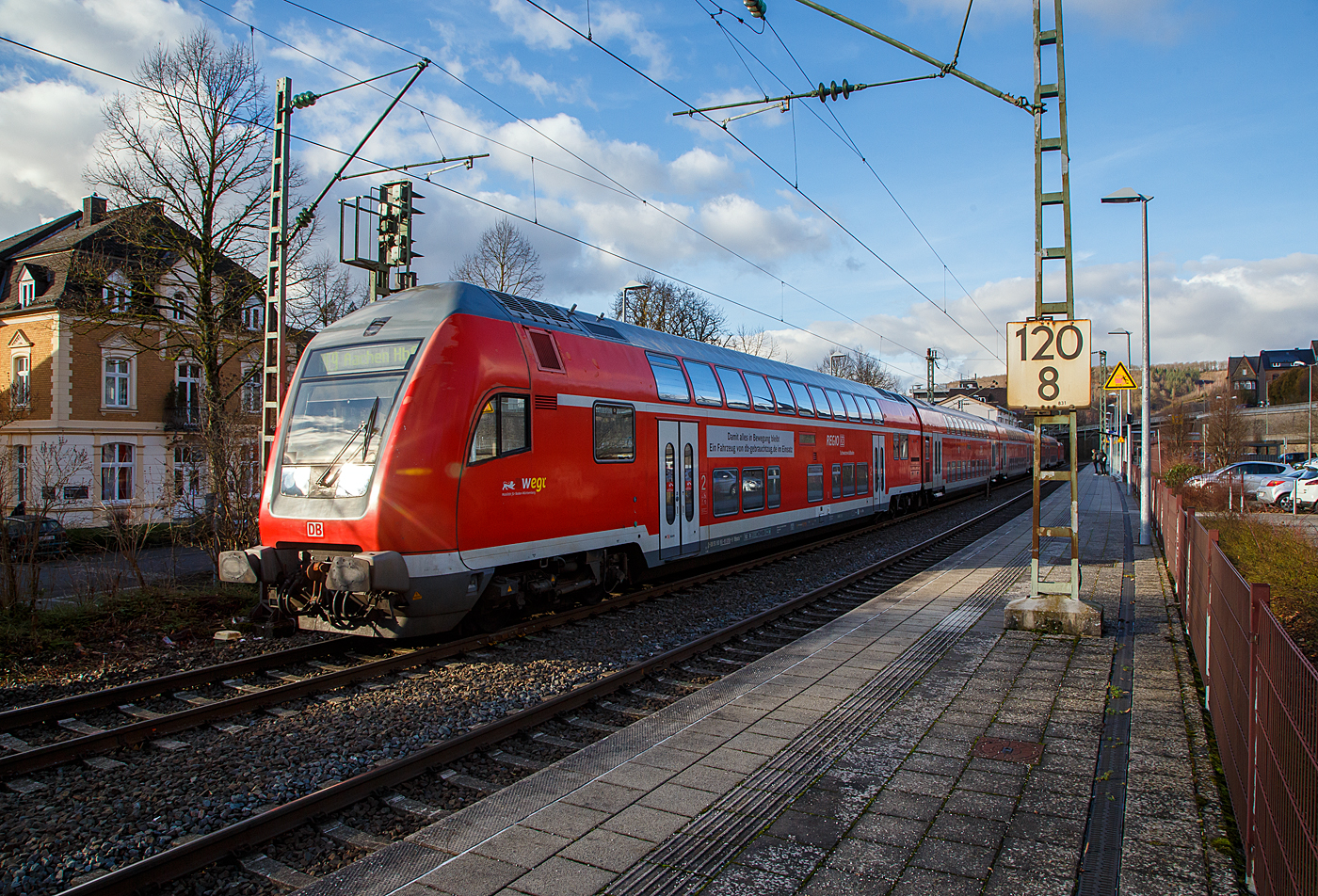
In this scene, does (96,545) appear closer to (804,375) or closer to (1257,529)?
(804,375)

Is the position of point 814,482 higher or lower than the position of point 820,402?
lower

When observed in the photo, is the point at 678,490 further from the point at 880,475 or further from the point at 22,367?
the point at 22,367

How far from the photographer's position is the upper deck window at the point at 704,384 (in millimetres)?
11962

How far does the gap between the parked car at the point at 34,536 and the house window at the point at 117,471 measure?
21.6m

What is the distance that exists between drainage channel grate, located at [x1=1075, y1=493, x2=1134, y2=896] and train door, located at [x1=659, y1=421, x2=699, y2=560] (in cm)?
565

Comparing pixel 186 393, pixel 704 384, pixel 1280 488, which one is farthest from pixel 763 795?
pixel 186 393

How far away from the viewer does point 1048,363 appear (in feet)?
26.0

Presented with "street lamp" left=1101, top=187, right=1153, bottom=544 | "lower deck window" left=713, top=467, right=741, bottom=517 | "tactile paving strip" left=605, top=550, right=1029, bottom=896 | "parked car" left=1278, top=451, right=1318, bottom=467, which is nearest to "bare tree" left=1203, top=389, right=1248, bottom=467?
"parked car" left=1278, top=451, right=1318, bottom=467

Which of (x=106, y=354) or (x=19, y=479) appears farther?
(x=106, y=354)

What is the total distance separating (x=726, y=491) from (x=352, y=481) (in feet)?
21.7

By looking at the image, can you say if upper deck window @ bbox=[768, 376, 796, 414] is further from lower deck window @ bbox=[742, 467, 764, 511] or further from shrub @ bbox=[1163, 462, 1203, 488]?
shrub @ bbox=[1163, 462, 1203, 488]

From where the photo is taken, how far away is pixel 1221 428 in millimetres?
39375

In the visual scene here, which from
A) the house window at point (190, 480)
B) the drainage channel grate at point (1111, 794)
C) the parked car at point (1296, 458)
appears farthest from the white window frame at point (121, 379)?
the parked car at point (1296, 458)

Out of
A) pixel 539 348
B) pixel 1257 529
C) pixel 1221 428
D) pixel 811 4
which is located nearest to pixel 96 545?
pixel 539 348
